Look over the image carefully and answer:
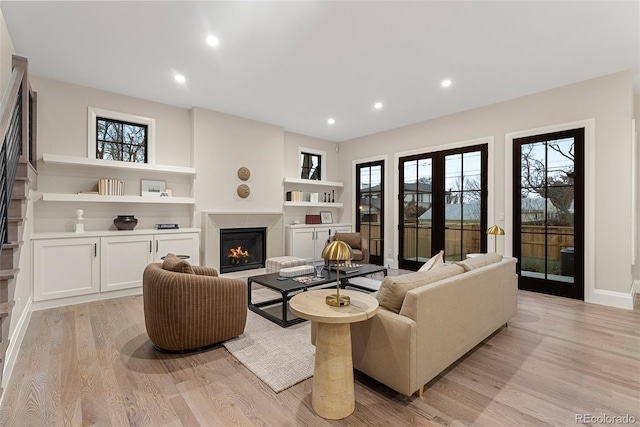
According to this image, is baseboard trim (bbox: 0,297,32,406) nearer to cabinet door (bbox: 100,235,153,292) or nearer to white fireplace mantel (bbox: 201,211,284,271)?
cabinet door (bbox: 100,235,153,292)

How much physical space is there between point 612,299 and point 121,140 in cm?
716

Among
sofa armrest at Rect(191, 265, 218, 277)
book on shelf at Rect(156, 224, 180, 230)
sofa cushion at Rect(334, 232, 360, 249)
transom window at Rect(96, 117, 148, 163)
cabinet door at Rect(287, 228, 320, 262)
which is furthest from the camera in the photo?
cabinet door at Rect(287, 228, 320, 262)

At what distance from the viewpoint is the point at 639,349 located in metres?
2.72

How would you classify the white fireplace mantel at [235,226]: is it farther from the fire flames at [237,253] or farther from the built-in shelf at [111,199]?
the built-in shelf at [111,199]

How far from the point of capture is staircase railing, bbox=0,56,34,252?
204 cm

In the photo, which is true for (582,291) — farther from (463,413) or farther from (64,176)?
(64,176)

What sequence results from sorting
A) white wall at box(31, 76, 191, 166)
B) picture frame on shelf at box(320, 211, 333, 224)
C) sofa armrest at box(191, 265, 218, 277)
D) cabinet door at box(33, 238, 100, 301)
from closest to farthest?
sofa armrest at box(191, 265, 218, 277) → cabinet door at box(33, 238, 100, 301) → white wall at box(31, 76, 191, 166) → picture frame on shelf at box(320, 211, 333, 224)

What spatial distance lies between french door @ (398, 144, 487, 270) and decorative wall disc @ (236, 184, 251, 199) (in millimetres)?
3055

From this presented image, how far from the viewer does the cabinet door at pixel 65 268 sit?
3684 mm

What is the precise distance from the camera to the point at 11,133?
245 centimetres

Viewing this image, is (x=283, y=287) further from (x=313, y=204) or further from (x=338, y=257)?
(x=313, y=204)

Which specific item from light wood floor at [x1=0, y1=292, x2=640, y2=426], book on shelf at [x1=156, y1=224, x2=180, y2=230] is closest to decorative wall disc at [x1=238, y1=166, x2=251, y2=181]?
book on shelf at [x1=156, y1=224, x2=180, y2=230]

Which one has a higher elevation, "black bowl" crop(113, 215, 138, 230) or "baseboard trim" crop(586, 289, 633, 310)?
"black bowl" crop(113, 215, 138, 230)

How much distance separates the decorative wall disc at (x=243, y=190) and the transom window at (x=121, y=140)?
156 centimetres
